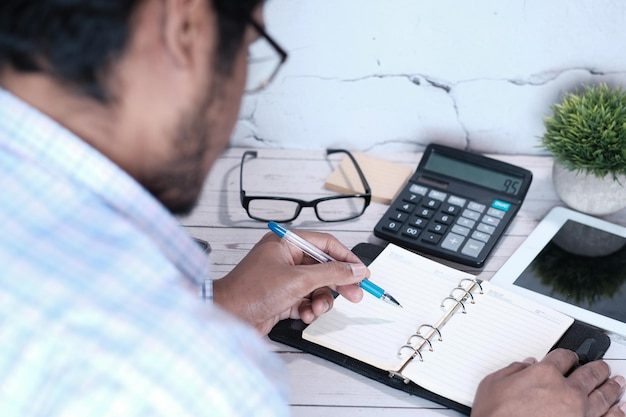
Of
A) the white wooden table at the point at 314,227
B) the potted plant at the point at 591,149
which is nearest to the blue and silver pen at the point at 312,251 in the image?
the white wooden table at the point at 314,227

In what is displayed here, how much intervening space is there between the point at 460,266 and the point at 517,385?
10.4 inches

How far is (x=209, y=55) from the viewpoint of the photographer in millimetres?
622

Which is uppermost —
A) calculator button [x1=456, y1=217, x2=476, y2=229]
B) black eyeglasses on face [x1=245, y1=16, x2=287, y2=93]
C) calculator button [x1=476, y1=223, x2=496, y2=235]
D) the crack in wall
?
black eyeglasses on face [x1=245, y1=16, x2=287, y2=93]

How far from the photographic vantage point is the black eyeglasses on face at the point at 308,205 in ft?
3.77

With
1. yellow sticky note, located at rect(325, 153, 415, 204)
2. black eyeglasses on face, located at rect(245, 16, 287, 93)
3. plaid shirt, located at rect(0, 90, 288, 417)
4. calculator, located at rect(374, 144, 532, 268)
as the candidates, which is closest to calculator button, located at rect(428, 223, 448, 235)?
calculator, located at rect(374, 144, 532, 268)

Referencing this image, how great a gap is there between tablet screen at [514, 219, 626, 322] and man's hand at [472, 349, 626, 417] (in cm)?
14

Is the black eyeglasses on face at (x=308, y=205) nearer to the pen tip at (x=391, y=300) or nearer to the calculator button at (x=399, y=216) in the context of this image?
the calculator button at (x=399, y=216)

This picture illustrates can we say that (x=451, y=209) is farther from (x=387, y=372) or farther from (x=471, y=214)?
(x=387, y=372)

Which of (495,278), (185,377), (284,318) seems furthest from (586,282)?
(185,377)

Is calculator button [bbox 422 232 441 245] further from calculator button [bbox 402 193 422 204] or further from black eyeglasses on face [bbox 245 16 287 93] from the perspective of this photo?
black eyeglasses on face [bbox 245 16 287 93]

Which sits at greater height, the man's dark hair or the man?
the man's dark hair

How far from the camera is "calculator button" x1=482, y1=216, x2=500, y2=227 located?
1.11 meters

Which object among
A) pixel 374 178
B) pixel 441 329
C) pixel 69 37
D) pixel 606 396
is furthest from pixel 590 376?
pixel 69 37

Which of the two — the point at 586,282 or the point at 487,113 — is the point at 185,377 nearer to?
the point at 586,282
